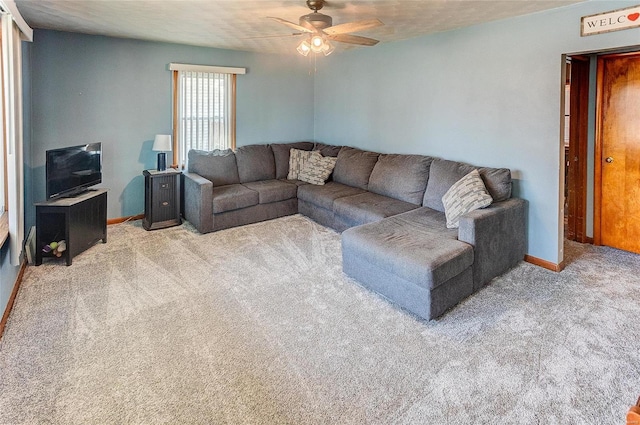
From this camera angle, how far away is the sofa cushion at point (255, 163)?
5445mm

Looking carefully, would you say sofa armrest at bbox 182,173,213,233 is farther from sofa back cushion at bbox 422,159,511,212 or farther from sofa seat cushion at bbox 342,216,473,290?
sofa back cushion at bbox 422,159,511,212

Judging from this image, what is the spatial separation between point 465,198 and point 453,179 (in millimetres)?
526

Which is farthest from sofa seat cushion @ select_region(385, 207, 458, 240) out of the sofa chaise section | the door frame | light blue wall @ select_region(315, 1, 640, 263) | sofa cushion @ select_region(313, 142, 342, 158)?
sofa cushion @ select_region(313, 142, 342, 158)

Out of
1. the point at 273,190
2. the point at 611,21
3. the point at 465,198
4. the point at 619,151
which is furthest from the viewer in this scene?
the point at 273,190

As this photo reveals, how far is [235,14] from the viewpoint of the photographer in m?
3.56

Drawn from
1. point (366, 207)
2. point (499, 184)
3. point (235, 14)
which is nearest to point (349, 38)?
point (235, 14)

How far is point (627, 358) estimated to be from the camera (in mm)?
2314

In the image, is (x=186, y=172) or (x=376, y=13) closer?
(x=376, y=13)

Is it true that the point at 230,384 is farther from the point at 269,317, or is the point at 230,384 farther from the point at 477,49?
the point at 477,49

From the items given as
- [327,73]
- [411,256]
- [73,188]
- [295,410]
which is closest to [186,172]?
[73,188]

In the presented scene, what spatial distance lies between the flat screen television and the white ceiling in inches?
48.1

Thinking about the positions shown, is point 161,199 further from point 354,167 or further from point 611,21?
point 611,21

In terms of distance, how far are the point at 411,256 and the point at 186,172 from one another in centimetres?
342

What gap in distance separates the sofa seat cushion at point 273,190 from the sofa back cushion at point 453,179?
1848 millimetres
